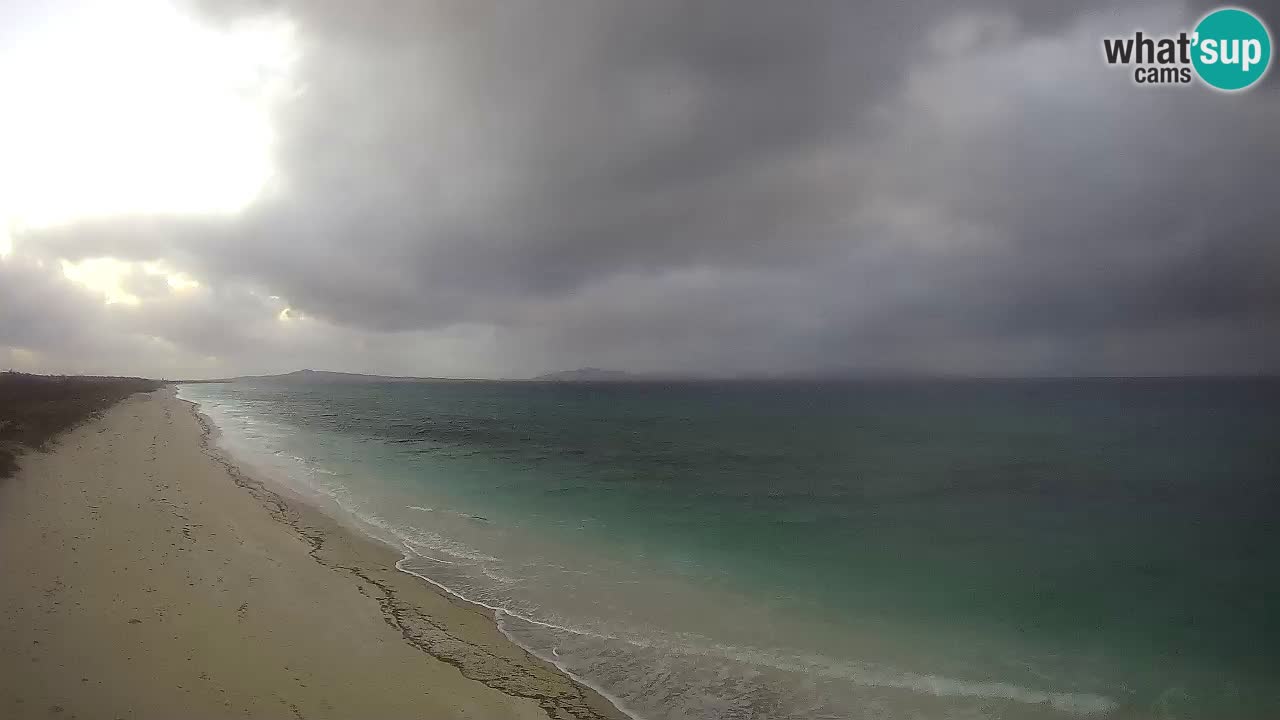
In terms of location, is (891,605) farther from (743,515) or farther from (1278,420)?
(1278,420)

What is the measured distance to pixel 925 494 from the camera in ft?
97.3

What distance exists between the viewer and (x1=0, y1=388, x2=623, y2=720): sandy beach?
28.7 feet

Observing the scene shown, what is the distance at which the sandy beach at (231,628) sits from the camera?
874cm

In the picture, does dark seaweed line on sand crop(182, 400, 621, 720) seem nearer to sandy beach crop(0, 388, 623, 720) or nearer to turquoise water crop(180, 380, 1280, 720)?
sandy beach crop(0, 388, 623, 720)

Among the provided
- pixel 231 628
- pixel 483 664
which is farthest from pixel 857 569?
pixel 231 628

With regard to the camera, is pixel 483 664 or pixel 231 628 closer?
pixel 483 664

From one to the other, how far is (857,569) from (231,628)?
1732 centimetres

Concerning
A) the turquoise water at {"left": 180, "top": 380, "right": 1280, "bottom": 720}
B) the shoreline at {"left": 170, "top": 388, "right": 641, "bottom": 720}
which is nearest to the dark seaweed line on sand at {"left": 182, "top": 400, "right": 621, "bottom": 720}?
the shoreline at {"left": 170, "top": 388, "right": 641, "bottom": 720}

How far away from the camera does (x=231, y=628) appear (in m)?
11.2

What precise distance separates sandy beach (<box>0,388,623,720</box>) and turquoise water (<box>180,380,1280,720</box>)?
1.43m

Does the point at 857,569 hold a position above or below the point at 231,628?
below

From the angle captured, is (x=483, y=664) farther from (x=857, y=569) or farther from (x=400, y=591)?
(x=857, y=569)

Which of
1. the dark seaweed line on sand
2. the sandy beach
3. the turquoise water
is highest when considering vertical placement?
the sandy beach

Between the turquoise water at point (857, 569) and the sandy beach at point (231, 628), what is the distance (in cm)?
143
